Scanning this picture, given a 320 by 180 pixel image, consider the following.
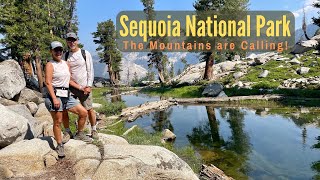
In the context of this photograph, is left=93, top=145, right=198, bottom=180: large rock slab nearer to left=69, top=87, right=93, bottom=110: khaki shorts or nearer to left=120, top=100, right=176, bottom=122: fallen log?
left=69, top=87, right=93, bottom=110: khaki shorts

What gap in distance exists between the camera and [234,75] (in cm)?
4922

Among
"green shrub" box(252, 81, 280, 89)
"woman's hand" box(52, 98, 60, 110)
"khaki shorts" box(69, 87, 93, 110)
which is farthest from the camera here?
"green shrub" box(252, 81, 280, 89)

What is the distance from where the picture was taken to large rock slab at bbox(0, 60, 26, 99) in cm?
2064

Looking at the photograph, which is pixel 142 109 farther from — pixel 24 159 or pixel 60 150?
pixel 24 159

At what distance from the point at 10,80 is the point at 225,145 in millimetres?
15034

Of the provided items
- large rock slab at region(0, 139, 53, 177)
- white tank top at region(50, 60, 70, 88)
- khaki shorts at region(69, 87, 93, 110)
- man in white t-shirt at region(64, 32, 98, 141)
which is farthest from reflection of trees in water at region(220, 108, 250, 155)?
large rock slab at region(0, 139, 53, 177)

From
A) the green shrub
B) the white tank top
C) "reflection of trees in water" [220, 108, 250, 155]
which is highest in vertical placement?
the white tank top

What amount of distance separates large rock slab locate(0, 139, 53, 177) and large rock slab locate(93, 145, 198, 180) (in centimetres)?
186

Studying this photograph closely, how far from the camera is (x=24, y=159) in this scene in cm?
928

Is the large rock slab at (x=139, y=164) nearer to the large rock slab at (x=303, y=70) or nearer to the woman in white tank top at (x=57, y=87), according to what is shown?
the woman in white tank top at (x=57, y=87)

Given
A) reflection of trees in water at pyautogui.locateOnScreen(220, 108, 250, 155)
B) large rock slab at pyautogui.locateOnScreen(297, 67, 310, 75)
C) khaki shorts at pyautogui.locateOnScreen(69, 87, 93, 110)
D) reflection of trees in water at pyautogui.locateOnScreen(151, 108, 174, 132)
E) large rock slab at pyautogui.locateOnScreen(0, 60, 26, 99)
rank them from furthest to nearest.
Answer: large rock slab at pyautogui.locateOnScreen(297, 67, 310, 75)
reflection of trees in water at pyautogui.locateOnScreen(151, 108, 174, 132)
large rock slab at pyautogui.locateOnScreen(0, 60, 26, 99)
reflection of trees in water at pyautogui.locateOnScreen(220, 108, 250, 155)
khaki shorts at pyautogui.locateOnScreen(69, 87, 93, 110)

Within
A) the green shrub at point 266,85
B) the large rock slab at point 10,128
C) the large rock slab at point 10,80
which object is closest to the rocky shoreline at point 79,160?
the large rock slab at point 10,128

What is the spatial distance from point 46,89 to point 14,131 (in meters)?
2.25

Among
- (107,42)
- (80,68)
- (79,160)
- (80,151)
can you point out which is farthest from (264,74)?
(107,42)
